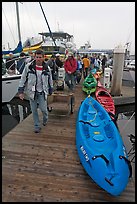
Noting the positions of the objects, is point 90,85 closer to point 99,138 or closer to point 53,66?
point 53,66

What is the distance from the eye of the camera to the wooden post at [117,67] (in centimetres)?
714

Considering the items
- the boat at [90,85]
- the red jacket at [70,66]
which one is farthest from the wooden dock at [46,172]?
the boat at [90,85]

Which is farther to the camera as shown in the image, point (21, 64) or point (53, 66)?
point (53, 66)

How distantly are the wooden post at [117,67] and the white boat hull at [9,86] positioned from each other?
404 centimetres

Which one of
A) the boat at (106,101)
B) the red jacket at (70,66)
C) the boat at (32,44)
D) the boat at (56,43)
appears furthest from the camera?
the boat at (56,43)

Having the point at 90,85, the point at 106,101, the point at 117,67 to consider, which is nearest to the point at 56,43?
the point at 90,85

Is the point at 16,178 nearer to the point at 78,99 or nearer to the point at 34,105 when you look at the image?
the point at 34,105

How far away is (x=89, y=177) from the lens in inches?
112

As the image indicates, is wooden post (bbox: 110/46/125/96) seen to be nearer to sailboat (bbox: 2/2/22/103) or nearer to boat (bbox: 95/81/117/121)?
boat (bbox: 95/81/117/121)

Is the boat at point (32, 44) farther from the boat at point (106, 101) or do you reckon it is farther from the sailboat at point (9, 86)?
the boat at point (106, 101)

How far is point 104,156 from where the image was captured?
105 inches

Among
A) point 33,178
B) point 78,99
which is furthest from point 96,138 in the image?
point 78,99

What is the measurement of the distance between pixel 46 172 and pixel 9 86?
5163 mm

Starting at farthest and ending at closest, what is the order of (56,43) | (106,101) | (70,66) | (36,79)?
1. (56,43)
2. (70,66)
3. (106,101)
4. (36,79)
